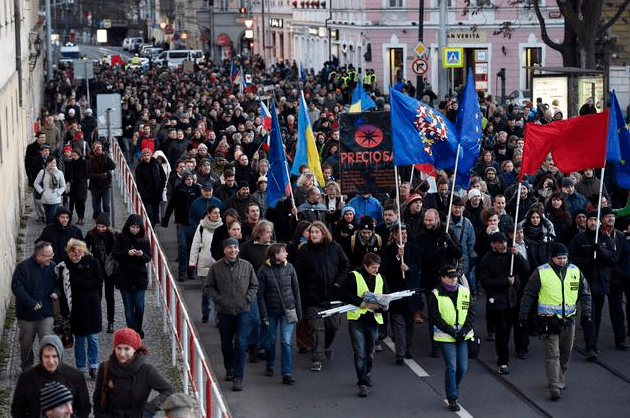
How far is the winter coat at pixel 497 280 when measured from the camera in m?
16.7

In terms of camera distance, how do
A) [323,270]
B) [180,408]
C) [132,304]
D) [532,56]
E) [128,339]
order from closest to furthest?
1. [180,408]
2. [128,339]
3. [323,270]
4. [132,304]
5. [532,56]

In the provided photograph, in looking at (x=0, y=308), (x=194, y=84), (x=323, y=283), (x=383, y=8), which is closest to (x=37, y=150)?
(x=0, y=308)

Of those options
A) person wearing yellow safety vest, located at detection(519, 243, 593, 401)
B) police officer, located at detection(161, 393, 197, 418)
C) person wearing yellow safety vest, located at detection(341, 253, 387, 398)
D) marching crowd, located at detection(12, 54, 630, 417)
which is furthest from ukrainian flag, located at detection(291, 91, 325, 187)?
police officer, located at detection(161, 393, 197, 418)

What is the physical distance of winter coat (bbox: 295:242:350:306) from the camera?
16453 millimetres

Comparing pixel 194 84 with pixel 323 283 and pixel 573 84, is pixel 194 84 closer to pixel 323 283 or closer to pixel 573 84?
pixel 573 84

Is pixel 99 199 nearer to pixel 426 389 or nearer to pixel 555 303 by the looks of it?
pixel 426 389

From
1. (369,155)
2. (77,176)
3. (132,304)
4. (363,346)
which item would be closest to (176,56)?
(77,176)

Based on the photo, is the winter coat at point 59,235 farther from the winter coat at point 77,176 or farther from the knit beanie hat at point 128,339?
the winter coat at point 77,176

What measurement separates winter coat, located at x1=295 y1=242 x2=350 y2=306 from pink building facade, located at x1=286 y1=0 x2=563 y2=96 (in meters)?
43.6

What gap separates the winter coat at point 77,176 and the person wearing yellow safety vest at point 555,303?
11.9 m

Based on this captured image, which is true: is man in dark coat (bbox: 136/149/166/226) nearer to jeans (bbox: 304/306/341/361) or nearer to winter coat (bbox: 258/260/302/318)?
jeans (bbox: 304/306/341/361)

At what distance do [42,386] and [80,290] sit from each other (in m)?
4.47

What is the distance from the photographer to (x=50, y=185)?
2409cm

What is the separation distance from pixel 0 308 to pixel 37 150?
8702mm
